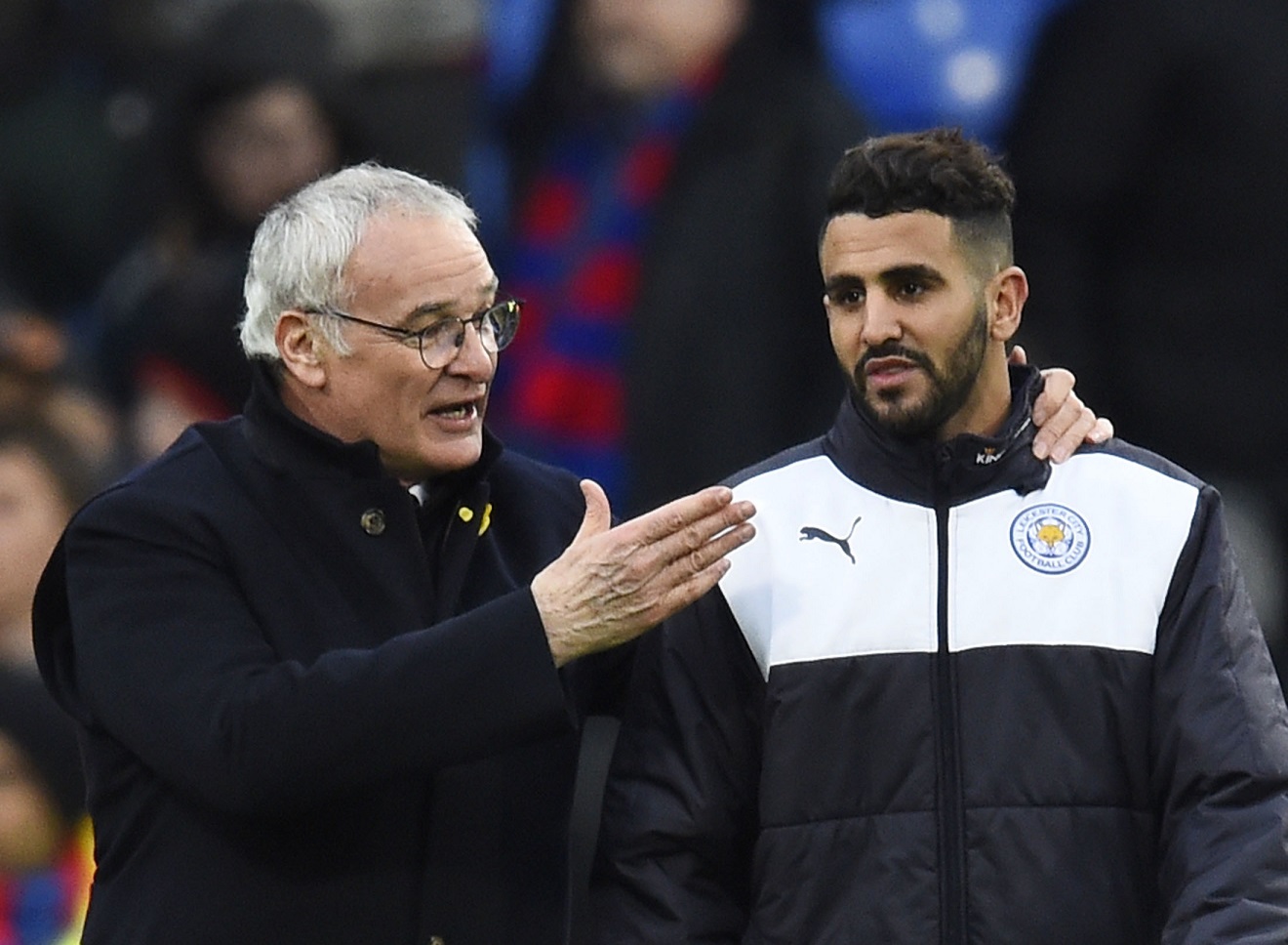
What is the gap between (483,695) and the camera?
3.58 meters

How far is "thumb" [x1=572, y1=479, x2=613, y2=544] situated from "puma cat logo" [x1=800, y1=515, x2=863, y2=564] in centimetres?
29

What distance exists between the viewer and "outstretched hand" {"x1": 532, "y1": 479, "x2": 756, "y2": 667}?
140 inches

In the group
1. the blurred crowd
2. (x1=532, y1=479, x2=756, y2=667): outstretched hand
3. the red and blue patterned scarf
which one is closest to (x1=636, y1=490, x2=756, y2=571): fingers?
(x1=532, y1=479, x2=756, y2=667): outstretched hand

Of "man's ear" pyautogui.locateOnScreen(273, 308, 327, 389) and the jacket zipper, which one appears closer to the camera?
the jacket zipper

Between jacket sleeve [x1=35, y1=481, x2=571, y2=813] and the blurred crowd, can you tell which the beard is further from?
the blurred crowd

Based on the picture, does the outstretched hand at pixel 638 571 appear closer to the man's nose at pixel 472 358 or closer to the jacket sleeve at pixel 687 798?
the jacket sleeve at pixel 687 798

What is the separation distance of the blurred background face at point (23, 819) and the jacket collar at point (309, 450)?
280cm

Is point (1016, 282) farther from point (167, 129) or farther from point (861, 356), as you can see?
point (167, 129)

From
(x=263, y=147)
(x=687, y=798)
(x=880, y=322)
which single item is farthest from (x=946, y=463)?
(x=263, y=147)

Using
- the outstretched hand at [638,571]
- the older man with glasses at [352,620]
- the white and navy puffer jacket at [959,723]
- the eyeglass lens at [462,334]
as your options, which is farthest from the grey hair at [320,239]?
the white and navy puffer jacket at [959,723]

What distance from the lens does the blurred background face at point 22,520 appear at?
22.3 ft

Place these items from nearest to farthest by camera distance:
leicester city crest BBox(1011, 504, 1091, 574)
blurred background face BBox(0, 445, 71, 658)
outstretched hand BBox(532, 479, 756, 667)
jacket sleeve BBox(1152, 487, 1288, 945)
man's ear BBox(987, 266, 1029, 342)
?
jacket sleeve BBox(1152, 487, 1288, 945)
outstretched hand BBox(532, 479, 756, 667)
leicester city crest BBox(1011, 504, 1091, 574)
man's ear BBox(987, 266, 1029, 342)
blurred background face BBox(0, 445, 71, 658)

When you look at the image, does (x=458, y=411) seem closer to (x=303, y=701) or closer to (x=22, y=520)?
(x=303, y=701)

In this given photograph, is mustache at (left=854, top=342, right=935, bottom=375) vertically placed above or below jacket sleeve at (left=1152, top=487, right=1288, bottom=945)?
above
